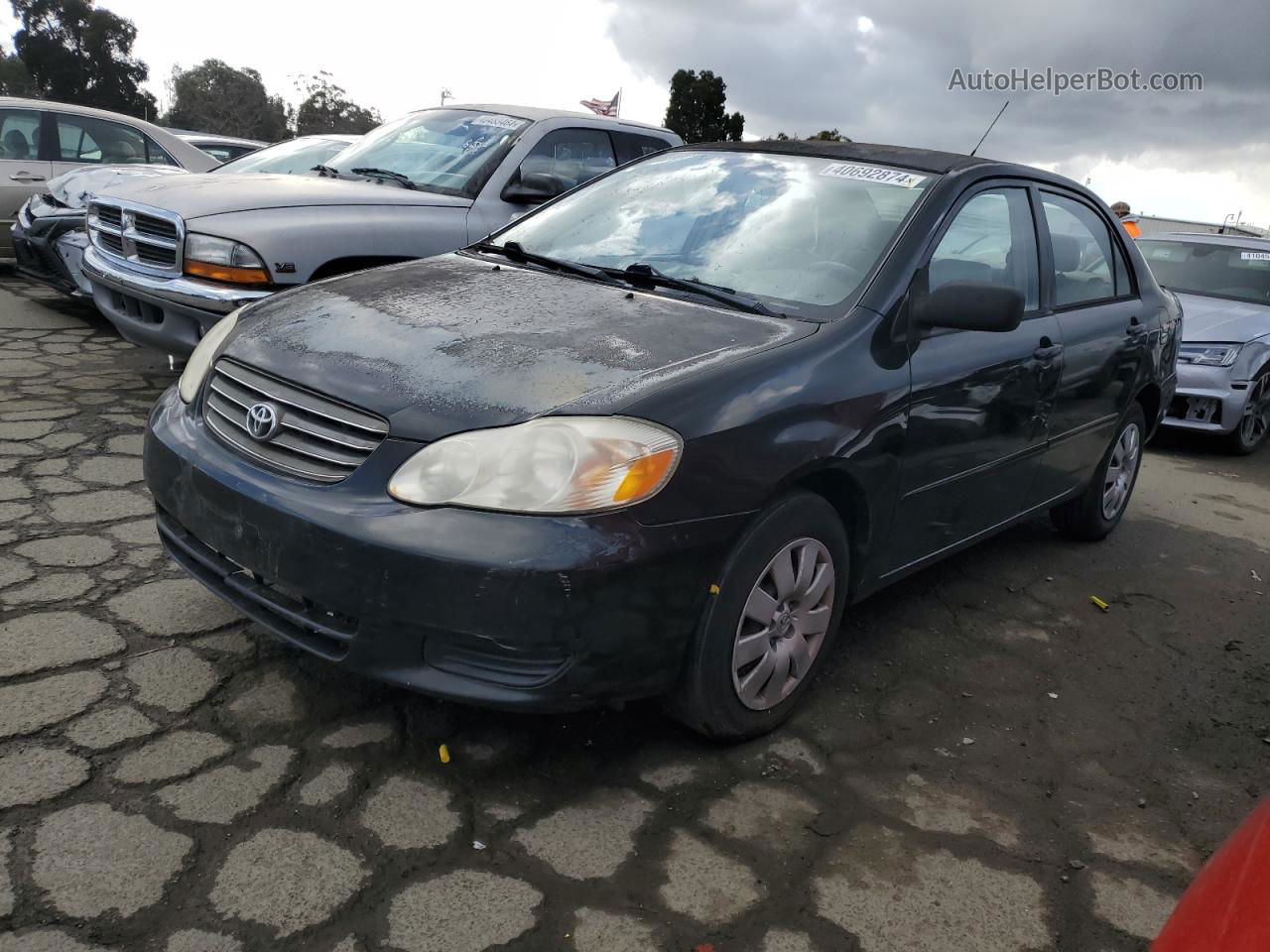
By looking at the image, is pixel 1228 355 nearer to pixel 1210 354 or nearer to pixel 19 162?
pixel 1210 354

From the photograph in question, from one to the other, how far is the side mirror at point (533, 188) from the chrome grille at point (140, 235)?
1.66m

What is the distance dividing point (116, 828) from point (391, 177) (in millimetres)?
4350

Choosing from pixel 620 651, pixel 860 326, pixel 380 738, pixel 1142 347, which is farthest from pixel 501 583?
pixel 1142 347

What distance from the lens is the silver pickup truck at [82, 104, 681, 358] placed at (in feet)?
16.4

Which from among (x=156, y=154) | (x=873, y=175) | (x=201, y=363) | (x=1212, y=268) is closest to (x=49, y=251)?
(x=156, y=154)

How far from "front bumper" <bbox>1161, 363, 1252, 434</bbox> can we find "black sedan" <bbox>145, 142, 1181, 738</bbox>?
168 inches

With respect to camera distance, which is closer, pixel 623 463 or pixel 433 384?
pixel 623 463

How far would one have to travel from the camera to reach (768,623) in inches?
110

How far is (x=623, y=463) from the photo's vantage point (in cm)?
239

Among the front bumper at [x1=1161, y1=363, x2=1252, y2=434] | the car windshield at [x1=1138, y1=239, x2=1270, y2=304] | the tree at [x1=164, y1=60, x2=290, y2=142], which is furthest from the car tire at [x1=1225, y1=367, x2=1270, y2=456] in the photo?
the tree at [x1=164, y1=60, x2=290, y2=142]

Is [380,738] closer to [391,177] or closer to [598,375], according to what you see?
[598,375]

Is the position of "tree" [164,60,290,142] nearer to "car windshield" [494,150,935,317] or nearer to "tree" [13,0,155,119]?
"tree" [13,0,155,119]

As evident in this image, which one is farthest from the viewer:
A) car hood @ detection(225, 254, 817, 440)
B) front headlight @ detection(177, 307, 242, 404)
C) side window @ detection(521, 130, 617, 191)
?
side window @ detection(521, 130, 617, 191)

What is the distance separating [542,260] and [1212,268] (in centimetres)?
734
